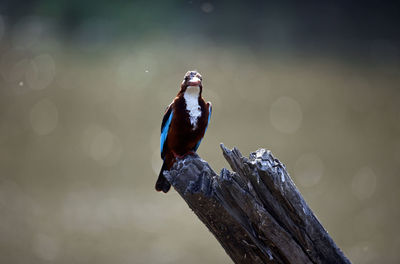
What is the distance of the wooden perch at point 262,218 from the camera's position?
111 cm

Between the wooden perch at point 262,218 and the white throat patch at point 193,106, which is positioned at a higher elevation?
the white throat patch at point 193,106

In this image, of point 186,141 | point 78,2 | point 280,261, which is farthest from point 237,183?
point 78,2

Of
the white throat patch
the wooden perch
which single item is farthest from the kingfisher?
the wooden perch

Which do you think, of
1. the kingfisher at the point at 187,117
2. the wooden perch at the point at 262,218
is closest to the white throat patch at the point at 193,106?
the kingfisher at the point at 187,117

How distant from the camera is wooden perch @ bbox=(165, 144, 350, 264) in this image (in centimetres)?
111

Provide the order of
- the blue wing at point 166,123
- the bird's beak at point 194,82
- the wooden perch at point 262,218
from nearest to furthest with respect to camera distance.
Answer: the wooden perch at point 262,218
the bird's beak at point 194,82
the blue wing at point 166,123

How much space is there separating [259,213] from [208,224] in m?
0.14

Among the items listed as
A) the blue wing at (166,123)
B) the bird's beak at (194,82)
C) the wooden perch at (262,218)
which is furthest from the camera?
the blue wing at (166,123)

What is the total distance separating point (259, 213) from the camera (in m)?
1.11

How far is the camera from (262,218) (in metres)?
1.11

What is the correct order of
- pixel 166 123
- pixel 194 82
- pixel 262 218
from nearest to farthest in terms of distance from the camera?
pixel 262 218 → pixel 194 82 → pixel 166 123

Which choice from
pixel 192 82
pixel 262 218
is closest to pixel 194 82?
pixel 192 82

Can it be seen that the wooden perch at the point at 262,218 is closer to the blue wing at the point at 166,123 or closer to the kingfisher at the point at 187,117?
the kingfisher at the point at 187,117

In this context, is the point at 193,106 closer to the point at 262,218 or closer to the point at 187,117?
the point at 187,117
